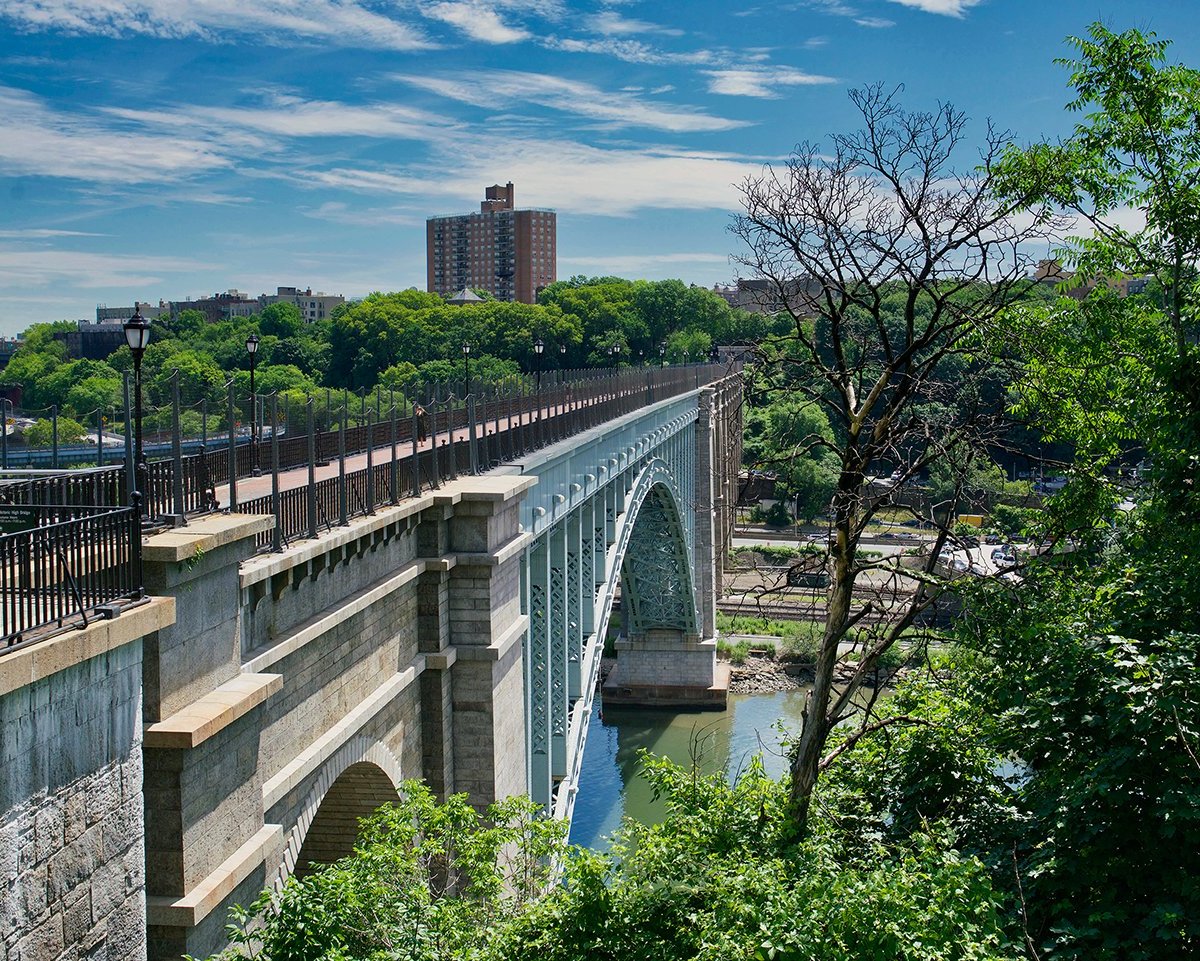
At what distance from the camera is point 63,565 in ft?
22.5

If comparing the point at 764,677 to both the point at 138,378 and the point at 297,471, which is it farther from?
the point at 138,378

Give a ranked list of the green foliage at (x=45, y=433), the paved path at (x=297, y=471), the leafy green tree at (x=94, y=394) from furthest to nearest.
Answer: the leafy green tree at (x=94, y=394), the green foliage at (x=45, y=433), the paved path at (x=297, y=471)

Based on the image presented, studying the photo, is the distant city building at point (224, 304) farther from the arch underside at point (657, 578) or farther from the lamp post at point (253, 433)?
the lamp post at point (253, 433)

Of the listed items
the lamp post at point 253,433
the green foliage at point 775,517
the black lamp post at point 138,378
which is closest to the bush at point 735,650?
the green foliage at point 775,517

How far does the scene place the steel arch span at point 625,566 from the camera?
1998 centimetres

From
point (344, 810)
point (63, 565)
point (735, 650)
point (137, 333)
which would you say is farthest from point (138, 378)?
point (735, 650)

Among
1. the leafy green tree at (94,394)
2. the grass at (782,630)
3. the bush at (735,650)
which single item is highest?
the leafy green tree at (94,394)

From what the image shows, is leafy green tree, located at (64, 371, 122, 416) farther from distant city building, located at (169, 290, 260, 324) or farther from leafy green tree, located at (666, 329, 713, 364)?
distant city building, located at (169, 290, 260, 324)

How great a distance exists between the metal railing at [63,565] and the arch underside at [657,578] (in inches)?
1483

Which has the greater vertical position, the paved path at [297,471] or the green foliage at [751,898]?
the paved path at [297,471]

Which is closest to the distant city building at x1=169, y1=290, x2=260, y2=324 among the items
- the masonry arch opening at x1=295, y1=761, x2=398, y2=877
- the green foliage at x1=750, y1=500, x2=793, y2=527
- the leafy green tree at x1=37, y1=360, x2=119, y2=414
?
the green foliage at x1=750, y1=500, x2=793, y2=527

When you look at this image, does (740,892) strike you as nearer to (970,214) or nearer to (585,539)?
(970,214)

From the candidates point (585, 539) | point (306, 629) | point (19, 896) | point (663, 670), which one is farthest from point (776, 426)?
point (19, 896)

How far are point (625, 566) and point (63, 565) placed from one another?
42520 millimetres
